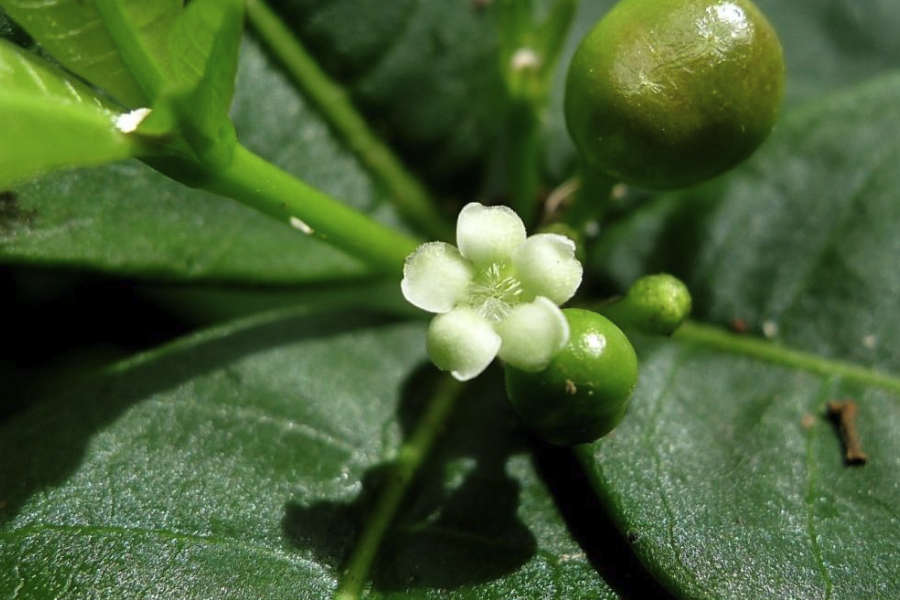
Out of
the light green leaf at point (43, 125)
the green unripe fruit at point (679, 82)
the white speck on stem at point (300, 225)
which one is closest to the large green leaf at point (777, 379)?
the green unripe fruit at point (679, 82)

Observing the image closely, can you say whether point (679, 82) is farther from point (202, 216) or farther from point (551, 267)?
point (202, 216)

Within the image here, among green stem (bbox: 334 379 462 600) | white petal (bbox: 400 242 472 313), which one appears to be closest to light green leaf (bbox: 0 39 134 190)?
white petal (bbox: 400 242 472 313)

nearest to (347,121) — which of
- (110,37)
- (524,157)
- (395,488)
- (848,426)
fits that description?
(524,157)

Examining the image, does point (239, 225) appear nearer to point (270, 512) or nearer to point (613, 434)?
point (270, 512)

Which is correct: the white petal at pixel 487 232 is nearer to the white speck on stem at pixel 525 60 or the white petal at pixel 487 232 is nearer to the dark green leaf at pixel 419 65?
the white speck on stem at pixel 525 60

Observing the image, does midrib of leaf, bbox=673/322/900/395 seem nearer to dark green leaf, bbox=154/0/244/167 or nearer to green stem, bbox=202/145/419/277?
green stem, bbox=202/145/419/277

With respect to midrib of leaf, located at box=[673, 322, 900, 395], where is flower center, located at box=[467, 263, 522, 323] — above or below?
above

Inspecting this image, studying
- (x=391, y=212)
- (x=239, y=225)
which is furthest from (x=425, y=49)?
→ (x=239, y=225)
